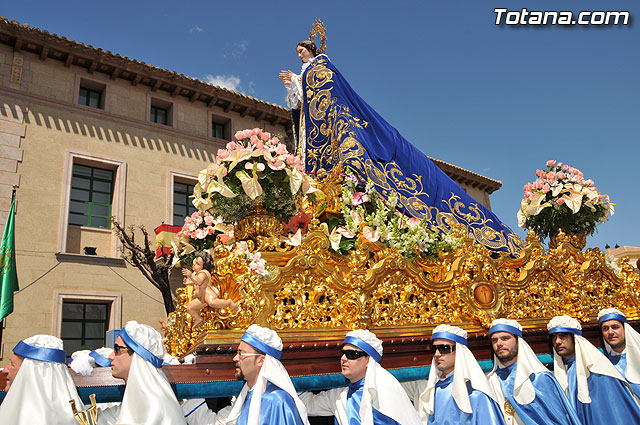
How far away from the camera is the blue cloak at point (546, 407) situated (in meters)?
4.52

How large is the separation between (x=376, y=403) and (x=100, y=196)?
15.4 metres

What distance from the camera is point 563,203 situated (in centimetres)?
717

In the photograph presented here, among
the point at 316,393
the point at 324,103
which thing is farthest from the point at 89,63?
the point at 316,393

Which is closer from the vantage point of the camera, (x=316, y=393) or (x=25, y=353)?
(x=25, y=353)

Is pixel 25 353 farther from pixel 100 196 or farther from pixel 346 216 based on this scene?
pixel 100 196

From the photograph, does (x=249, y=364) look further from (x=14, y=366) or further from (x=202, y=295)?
(x=14, y=366)

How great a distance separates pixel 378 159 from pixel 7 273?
9898 millimetres

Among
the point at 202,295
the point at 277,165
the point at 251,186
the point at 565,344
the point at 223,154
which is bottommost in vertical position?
the point at 565,344

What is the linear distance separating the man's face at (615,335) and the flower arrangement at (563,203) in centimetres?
157

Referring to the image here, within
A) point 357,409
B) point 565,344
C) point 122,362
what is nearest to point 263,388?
point 357,409

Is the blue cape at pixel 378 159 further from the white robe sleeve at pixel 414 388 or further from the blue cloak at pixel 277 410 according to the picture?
the blue cloak at pixel 277 410

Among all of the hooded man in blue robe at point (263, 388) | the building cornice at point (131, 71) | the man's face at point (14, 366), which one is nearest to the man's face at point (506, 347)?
the hooded man in blue robe at point (263, 388)

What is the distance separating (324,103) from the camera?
6.84m

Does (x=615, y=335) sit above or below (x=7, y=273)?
below
